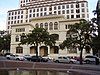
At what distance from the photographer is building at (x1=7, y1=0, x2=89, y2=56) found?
→ 9755 centimetres

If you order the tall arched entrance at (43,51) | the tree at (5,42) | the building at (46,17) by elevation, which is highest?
the building at (46,17)

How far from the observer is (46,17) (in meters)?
103

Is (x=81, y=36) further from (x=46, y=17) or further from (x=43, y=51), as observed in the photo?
(x=46, y=17)

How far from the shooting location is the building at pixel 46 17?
320 ft

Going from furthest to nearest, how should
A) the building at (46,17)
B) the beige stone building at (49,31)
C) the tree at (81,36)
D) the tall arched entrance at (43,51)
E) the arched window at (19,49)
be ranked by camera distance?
1. the arched window at (19,49)
2. the tall arched entrance at (43,51)
3. the building at (46,17)
4. the beige stone building at (49,31)
5. the tree at (81,36)

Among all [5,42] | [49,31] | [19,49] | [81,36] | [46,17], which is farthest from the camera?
[5,42]

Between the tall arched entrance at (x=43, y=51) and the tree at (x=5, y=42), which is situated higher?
the tree at (x=5, y=42)

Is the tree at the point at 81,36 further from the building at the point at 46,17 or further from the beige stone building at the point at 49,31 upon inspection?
the building at the point at 46,17

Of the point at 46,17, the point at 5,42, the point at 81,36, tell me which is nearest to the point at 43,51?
the point at 46,17

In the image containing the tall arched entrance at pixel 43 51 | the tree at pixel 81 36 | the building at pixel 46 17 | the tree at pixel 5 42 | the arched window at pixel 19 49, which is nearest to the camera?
the tree at pixel 81 36

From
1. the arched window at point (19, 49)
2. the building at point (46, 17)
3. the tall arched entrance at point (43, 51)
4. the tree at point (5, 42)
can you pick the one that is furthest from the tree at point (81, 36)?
the tree at point (5, 42)

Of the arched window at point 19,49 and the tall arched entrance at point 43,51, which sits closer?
the tall arched entrance at point 43,51

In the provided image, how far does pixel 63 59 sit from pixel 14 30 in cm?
4909

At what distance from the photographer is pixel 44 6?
152 meters
